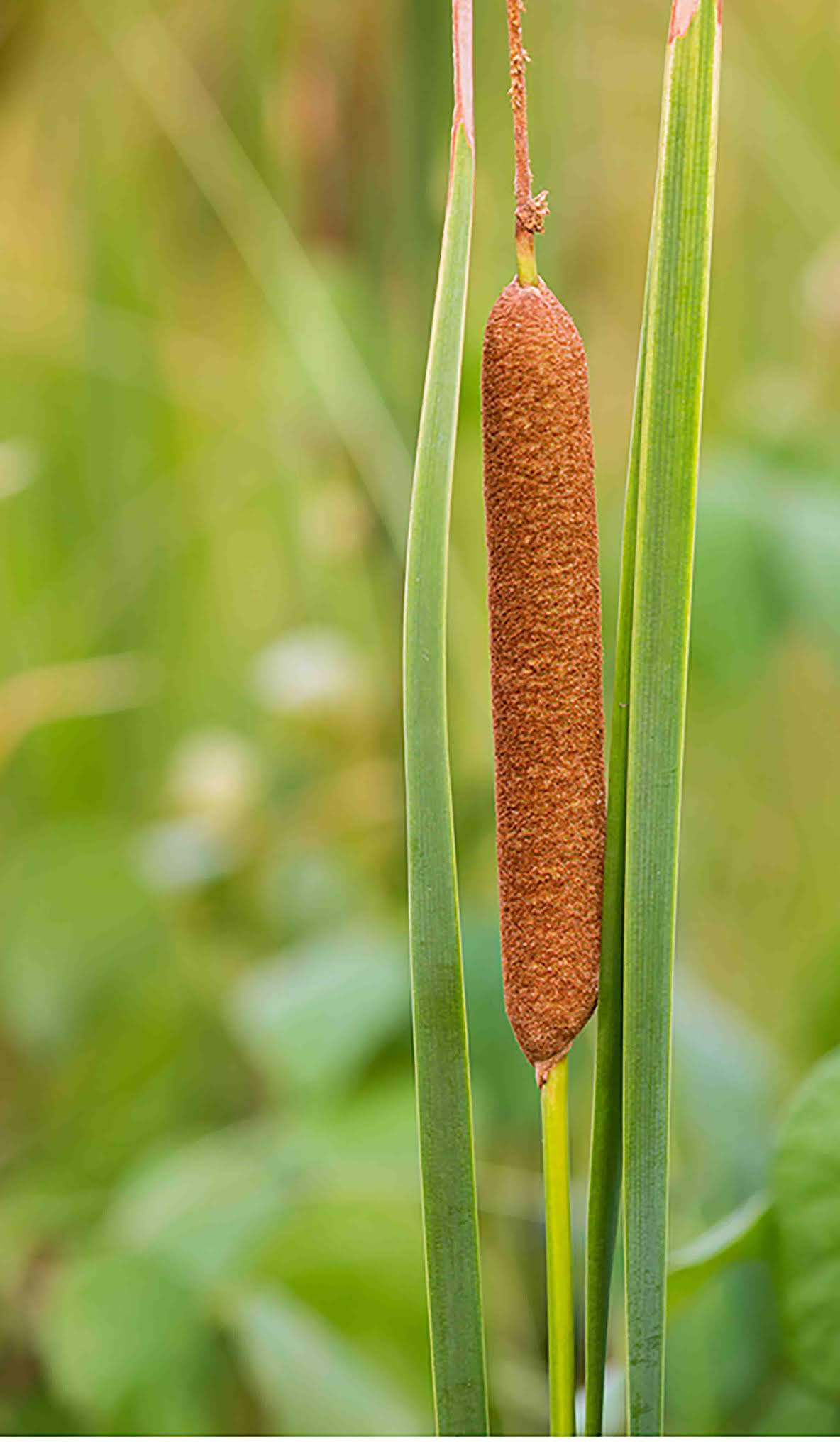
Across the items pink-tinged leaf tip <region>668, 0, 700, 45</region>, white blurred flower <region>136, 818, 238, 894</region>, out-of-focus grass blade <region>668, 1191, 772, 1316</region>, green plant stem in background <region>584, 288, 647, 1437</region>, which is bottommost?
out-of-focus grass blade <region>668, 1191, 772, 1316</region>

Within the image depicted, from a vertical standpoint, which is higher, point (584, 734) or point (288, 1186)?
point (584, 734)

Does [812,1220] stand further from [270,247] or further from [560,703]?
[270,247]

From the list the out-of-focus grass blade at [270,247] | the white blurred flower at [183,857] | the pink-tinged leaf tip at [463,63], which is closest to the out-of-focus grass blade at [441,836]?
the pink-tinged leaf tip at [463,63]

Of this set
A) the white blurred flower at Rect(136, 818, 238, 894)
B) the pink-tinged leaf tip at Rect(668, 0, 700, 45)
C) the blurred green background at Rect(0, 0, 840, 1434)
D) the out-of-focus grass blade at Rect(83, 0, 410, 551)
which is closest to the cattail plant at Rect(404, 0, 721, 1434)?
the pink-tinged leaf tip at Rect(668, 0, 700, 45)

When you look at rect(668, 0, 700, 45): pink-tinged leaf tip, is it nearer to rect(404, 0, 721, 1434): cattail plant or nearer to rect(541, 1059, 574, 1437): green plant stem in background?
rect(404, 0, 721, 1434): cattail plant

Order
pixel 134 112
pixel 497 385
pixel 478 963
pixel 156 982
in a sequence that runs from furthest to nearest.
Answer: pixel 134 112 → pixel 156 982 → pixel 478 963 → pixel 497 385

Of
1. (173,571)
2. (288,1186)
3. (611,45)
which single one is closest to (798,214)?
(611,45)

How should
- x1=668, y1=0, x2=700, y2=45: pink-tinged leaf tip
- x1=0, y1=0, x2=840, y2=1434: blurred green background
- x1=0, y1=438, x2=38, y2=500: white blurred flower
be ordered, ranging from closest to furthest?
1. x1=668, y1=0, x2=700, y2=45: pink-tinged leaf tip
2. x1=0, y1=0, x2=840, y2=1434: blurred green background
3. x1=0, y1=438, x2=38, y2=500: white blurred flower

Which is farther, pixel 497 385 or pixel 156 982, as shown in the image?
pixel 156 982

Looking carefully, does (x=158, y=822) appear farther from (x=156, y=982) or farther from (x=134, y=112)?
(x=134, y=112)

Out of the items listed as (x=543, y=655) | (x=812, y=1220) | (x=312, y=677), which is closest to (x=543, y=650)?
(x=543, y=655)
